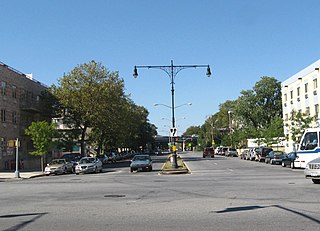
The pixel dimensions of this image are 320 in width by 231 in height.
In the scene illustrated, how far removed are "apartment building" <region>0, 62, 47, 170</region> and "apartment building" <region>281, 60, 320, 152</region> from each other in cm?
3034

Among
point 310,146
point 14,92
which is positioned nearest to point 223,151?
point 14,92

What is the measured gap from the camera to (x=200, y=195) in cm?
1505

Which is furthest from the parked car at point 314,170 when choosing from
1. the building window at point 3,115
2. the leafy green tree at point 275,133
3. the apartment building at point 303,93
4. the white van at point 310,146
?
the leafy green tree at point 275,133

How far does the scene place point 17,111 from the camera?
4872 cm

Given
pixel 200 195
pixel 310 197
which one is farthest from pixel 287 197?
pixel 200 195

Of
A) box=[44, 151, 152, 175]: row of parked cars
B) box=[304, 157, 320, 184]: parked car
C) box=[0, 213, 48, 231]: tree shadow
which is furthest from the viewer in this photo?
box=[44, 151, 152, 175]: row of parked cars

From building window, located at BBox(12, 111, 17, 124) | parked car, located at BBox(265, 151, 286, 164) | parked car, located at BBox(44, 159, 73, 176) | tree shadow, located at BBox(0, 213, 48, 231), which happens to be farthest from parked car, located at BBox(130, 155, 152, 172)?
tree shadow, located at BBox(0, 213, 48, 231)

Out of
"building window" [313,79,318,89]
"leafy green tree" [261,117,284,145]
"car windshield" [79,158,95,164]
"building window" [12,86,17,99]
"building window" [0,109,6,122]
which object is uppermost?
"building window" [313,79,318,89]

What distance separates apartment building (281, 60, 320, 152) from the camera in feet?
167

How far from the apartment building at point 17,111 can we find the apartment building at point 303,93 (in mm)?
30342

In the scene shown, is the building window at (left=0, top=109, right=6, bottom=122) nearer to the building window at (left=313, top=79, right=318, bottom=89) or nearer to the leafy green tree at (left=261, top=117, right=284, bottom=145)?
the building window at (left=313, top=79, right=318, bottom=89)

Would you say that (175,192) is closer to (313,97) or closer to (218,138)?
(313,97)

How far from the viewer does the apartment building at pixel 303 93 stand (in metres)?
50.8

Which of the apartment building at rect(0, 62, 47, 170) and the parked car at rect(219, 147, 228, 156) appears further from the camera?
the parked car at rect(219, 147, 228, 156)
